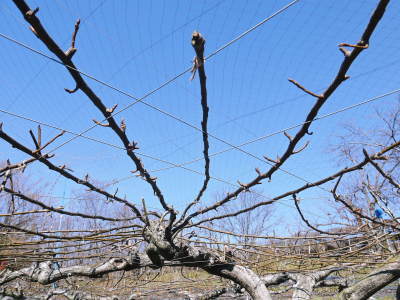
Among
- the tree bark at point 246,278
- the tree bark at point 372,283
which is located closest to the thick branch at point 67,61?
the tree bark at point 246,278

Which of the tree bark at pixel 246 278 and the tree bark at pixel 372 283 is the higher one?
the tree bark at pixel 246 278

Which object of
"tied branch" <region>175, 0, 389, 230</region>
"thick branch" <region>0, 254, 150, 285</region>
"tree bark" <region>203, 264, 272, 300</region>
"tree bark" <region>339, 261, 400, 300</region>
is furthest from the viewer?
"thick branch" <region>0, 254, 150, 285</region>

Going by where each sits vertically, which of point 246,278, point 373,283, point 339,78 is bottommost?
point 373,283

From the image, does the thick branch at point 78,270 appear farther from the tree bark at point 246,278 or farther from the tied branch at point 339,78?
the tied branch at point 339,78

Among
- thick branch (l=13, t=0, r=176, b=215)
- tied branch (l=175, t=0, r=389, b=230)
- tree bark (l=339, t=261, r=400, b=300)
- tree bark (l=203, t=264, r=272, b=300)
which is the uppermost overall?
thick branch (l=13, t=0, r=176, b=215)

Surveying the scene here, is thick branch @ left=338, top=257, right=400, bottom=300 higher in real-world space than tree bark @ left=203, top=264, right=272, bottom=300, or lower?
lower

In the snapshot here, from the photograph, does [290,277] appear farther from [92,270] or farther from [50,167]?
[50,167]

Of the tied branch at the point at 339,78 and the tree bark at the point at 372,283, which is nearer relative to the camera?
the tied branch at the point at 339,78

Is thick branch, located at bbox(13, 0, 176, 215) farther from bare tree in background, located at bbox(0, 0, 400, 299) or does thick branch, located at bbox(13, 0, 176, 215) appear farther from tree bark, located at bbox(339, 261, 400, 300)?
tree bark, located at bbox(339, 261, 400, 300)

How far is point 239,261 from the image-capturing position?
6.19 ft

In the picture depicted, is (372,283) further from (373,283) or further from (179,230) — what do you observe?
(179,230)

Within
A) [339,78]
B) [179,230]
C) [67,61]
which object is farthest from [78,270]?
[339,78]

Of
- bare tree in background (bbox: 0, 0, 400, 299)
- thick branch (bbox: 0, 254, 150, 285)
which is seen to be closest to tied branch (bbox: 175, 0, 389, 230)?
bare tree in background (bbox: 0, 0, 400, 299)

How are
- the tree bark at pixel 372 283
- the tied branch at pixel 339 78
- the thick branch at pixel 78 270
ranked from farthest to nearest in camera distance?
the thick branch at pixel 78 270 < the tree bark at pixel 372 283 < the tied branch at pixel 339 78
